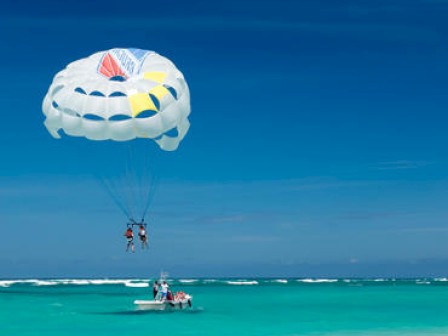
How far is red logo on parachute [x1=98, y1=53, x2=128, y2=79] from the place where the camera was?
76.3 feet

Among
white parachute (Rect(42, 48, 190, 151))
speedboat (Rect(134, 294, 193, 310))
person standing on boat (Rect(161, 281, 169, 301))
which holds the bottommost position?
speedboat (Rect(134, 294, 193, 310))

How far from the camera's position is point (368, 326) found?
30.8 m

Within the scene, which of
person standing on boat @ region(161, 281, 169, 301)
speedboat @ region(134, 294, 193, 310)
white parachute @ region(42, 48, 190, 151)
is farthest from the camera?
speedboat @ region(134, 294, 193, 310)

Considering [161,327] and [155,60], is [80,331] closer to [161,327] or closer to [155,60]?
[161,327]

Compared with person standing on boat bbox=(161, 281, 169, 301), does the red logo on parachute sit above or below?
above

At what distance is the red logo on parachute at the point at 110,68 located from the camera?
23.2m

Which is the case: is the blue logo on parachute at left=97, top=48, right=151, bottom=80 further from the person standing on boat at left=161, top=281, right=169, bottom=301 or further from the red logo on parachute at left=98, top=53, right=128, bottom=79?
the person standing on boat at left=161, top=281, right=169, bottom=301

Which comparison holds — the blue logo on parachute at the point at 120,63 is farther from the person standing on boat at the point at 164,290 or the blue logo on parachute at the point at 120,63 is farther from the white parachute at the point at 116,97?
the person standing on boat at the point at 164,290

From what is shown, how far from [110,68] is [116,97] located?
3.45ft

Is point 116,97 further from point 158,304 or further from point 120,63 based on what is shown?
point 158,304

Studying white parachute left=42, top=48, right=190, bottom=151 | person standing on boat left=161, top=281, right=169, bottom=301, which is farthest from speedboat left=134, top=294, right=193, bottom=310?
white parachute left=42, top=48, right=190, bottom=151

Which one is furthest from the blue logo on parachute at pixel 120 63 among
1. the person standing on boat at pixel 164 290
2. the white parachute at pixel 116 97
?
the person standing on boat at pixel 164 290

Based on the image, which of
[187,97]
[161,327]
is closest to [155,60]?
[187,97]

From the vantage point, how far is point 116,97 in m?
22.9
